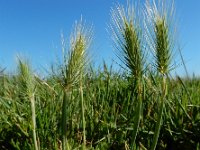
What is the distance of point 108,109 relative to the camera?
2334 millimetres

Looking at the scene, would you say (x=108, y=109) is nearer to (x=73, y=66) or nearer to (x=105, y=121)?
(x=105, y=121)

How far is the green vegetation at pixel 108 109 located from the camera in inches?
55.7

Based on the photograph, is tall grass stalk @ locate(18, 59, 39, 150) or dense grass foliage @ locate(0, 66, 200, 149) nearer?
tall grass stalk @ locate(18, 59, 39, 150)

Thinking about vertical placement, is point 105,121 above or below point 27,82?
below

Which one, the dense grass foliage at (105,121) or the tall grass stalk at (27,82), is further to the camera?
the dense grass foliage at (105,121)

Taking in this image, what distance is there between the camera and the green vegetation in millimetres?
1416

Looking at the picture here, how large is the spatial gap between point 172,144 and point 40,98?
97cm

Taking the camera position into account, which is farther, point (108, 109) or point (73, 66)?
point (108, 109)

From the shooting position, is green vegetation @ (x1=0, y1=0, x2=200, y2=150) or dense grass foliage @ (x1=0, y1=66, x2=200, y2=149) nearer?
green vegetation @ (x1=0, y1=0, x2=200, y2=150)

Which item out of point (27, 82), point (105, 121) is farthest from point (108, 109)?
point (27, 82)

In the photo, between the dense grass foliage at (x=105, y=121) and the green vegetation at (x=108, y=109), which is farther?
the dense grass foliage at (x=105, y=121)

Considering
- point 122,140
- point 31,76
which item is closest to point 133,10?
point 31,76

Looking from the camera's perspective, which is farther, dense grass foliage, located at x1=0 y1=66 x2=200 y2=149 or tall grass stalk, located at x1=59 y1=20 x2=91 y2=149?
dense grass foliage, located at x1=0 y1=66 x2=200 y2=149

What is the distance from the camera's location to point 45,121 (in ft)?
7.09
